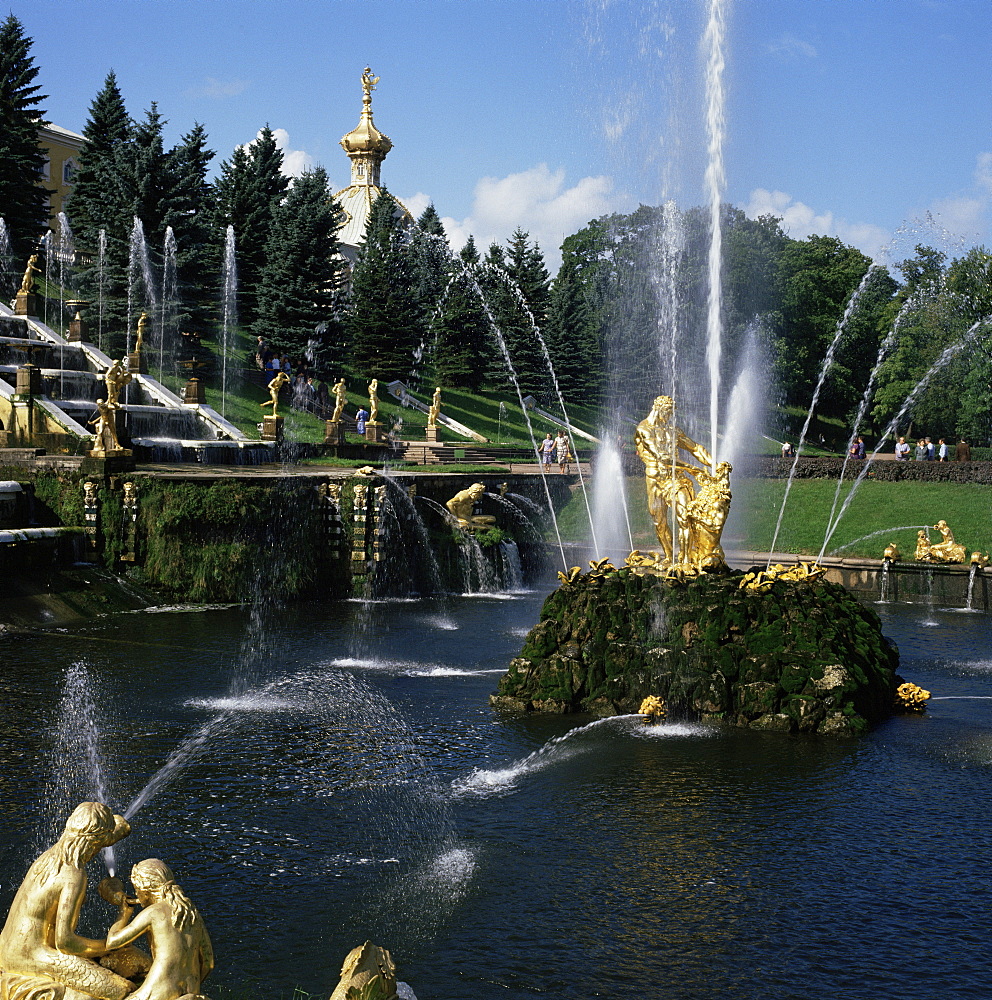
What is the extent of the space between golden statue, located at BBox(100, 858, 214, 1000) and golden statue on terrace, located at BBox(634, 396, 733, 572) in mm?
11158

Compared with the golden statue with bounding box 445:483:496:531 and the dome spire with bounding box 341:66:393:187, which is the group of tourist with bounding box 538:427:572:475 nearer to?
the golden statue with bounding box 445:483:496:531

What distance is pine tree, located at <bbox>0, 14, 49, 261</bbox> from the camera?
5219cm

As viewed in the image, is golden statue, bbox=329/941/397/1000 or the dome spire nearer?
golden statue, bbox=329/941/397/1000

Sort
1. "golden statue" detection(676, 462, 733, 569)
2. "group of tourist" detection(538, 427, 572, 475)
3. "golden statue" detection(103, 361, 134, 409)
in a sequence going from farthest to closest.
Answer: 1. "group of tourist" detection(538, 427, 572, 475)
2. "golden statue" detection(103, 361, 134, 409)
3. "golden statue" detection(676, 462, 733, 569)

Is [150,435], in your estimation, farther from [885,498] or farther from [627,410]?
[627,410]

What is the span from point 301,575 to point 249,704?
10.4 m

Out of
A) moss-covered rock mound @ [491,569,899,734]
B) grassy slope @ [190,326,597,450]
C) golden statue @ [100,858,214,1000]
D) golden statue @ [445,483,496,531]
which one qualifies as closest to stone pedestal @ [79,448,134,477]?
golden statue @ [445,483,496,531]

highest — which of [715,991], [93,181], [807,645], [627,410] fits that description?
[93,181]

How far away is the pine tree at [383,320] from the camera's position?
56.5 metres

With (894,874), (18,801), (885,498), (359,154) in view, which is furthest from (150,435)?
(359,154)

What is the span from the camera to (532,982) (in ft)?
26.7

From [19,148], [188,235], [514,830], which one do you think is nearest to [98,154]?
[19,148]

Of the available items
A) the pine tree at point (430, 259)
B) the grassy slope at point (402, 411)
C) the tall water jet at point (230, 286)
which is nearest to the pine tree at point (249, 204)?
the tall water jet at point (230, 286)

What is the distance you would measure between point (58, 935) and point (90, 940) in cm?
16
